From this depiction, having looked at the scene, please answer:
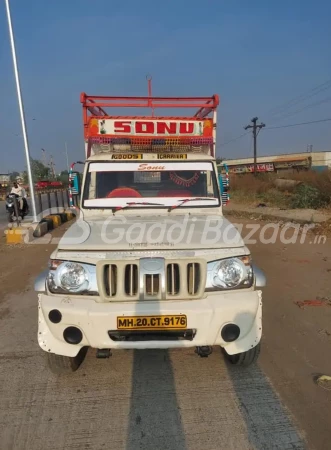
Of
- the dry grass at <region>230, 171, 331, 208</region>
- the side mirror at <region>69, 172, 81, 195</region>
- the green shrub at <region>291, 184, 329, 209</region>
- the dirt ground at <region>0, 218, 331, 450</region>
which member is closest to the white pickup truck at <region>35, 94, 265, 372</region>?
the dirt ground at <region>0, 218, 331, 450</region>

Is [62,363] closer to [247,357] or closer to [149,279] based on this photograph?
[149,279]

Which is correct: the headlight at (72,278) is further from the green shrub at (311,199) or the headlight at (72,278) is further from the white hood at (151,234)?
the green shrub at (311,199)

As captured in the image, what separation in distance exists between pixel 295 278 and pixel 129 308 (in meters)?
4.51

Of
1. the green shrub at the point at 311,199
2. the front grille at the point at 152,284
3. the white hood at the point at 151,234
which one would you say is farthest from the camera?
the green shrub at the point at 311,199

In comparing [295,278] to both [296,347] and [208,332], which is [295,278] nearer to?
[296,347]

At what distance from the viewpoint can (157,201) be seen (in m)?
4.31

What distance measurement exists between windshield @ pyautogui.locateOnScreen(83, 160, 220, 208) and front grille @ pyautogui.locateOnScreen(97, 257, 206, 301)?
58.5 inches

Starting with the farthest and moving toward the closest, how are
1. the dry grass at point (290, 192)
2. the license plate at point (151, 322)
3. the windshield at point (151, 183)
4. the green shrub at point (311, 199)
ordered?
the dry grass at point (290, 192) → the green shrub at point (311, 199) → the windshield at point (151, 183) → the license plate at point (151, 322)

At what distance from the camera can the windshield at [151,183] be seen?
169 inches

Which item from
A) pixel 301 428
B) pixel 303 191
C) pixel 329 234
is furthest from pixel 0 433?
pixel 303 191

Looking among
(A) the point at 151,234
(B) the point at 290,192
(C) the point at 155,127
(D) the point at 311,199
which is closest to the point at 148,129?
(C) the point at 155,127

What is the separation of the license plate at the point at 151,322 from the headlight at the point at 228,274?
375mm

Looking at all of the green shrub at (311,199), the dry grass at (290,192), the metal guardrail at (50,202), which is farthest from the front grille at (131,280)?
the green shrub at (311,199)

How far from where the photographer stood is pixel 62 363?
3.23 meters
